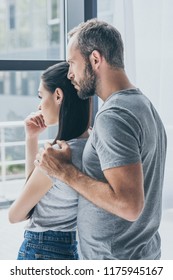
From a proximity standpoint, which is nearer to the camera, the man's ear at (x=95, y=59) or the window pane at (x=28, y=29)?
the man's ear at (x=95, y=59)

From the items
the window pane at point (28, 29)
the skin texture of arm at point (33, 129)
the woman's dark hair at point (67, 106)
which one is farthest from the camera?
the window pane at point (28, 29)

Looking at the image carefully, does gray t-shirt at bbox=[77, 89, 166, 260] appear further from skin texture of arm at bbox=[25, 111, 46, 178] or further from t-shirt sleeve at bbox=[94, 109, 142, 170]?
skin texture of arm at bbox=[25, 111, 46, 178]

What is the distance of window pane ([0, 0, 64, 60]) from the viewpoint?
2604 millimetres

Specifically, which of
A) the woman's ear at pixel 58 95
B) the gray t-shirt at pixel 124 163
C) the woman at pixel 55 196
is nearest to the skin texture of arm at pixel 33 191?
the woman at pixel 55 196

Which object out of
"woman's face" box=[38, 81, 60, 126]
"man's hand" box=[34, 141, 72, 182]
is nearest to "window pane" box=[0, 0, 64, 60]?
"woman's face" box=[38, 81, 60, 126]

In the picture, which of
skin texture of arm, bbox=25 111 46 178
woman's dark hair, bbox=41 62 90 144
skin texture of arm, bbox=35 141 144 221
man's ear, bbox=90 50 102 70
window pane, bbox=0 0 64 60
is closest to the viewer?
skin texture of arm, bbox=35 141 144 221

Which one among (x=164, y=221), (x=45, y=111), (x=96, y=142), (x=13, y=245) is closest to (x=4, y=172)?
(x=13, y=245)

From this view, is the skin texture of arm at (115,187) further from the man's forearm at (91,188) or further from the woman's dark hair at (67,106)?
the woman's dark hair at (67,106)

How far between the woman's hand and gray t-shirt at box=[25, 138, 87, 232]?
0.26m

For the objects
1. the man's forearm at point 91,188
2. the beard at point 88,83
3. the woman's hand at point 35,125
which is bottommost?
the man's forearm at point 91,188

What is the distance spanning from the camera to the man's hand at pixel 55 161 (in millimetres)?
1091

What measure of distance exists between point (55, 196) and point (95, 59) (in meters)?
0.37

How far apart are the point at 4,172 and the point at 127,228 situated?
109 inches
